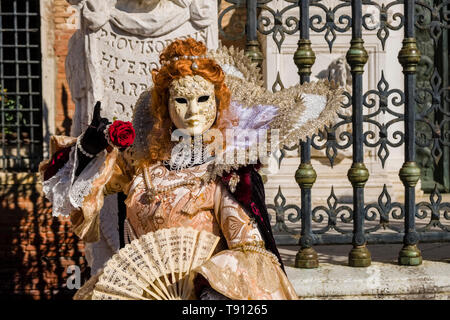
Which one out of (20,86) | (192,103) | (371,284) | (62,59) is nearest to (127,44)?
(192,103)

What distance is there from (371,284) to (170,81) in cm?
161

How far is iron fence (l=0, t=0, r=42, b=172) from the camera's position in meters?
7.70

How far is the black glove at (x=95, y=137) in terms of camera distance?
9.10ft

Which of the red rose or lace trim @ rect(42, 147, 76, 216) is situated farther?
lace trim @ rect(42, 147, 76, 216)

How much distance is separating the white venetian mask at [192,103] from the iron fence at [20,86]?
199 inches

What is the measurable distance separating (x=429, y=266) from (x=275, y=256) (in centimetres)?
149

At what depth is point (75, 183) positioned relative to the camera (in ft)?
9.38

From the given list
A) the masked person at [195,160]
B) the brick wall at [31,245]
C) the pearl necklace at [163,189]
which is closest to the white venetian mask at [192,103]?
the masked person at [195,160]

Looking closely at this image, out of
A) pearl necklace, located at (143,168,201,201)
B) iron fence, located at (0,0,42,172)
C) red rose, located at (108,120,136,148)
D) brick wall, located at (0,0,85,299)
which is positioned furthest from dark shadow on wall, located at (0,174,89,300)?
red rose, located at (108,120,136,148)

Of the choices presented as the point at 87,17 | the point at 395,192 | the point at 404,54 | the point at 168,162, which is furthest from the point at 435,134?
the point at 395,192

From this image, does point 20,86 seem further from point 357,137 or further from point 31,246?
point 357,137

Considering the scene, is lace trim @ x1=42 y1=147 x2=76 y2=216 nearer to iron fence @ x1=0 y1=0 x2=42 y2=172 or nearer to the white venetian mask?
the white venetian mask

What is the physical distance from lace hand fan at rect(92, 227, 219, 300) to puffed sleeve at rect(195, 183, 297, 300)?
10 cm

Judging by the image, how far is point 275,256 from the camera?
2.86m
